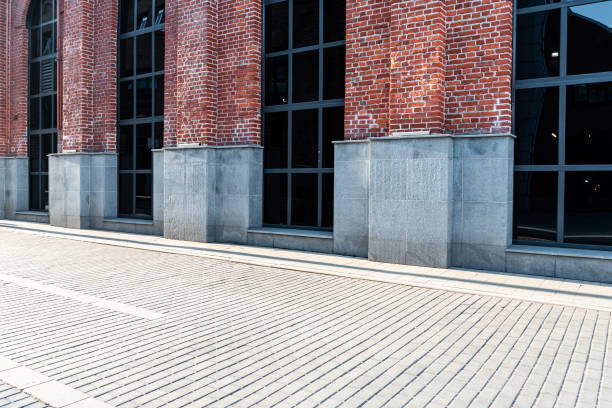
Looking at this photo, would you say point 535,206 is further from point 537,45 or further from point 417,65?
point 417,65

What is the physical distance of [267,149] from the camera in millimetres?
10422

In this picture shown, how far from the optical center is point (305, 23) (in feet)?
32.2

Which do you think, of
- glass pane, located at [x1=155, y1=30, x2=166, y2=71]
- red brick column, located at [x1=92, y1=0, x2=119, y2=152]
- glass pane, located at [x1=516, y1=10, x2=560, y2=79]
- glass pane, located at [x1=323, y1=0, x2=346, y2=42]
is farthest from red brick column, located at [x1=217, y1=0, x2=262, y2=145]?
glass pane, located at [x1=516, y1=10, x2=560, y2=79]

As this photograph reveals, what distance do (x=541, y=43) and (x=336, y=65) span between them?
12.1 ft

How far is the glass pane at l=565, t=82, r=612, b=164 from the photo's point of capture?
22.9ft

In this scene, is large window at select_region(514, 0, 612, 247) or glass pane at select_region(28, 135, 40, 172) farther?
glass pane at select_region(28, 135, 40, 172)

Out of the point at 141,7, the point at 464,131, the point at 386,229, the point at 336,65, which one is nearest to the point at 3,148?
the point at 141,7

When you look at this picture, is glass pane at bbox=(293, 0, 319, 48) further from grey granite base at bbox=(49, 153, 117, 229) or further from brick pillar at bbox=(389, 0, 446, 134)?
grey granite base at bbox=(49, 153, 117, 229)

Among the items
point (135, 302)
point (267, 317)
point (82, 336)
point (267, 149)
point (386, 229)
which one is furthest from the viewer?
point (267, 149)

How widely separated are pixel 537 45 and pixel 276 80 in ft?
17.0

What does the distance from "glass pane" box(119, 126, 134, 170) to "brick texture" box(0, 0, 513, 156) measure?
0.73 ft

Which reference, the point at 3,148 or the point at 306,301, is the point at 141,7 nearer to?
the point at 3,148

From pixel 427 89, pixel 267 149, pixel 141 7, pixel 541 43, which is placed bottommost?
pixel 267 149

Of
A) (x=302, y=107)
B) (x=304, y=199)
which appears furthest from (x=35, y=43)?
(x=304, y=199)
